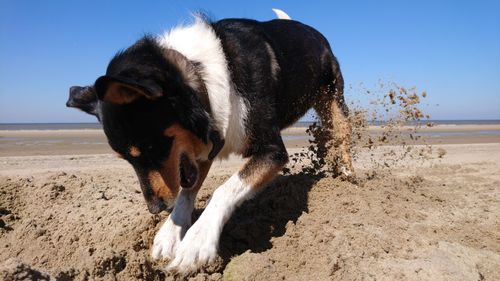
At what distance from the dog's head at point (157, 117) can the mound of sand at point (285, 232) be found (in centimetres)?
62

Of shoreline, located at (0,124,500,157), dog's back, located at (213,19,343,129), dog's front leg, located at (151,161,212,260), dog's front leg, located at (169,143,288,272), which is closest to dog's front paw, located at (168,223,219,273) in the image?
dog's front leg, located at (169,143,288,272)

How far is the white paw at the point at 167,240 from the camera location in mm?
3365

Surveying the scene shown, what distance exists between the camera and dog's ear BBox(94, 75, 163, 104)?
284 centimetres

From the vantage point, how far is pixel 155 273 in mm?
3139

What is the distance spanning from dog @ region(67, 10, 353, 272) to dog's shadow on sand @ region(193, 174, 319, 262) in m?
0.25

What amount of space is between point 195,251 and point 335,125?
3153 mm

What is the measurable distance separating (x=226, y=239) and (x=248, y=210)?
650mm

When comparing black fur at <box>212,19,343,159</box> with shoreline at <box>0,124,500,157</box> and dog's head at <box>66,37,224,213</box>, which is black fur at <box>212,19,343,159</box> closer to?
dog's head at <box>66,37,224,213</box>

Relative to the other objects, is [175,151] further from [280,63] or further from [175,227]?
[280,63]

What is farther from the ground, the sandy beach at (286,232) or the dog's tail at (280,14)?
the dog's tail at (280,14)

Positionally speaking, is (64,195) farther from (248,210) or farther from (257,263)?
(257,263)

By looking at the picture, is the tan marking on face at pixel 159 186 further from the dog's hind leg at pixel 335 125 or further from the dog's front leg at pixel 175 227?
the dog's hind leg at pixel 335 125

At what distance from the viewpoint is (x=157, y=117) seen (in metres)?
3.24

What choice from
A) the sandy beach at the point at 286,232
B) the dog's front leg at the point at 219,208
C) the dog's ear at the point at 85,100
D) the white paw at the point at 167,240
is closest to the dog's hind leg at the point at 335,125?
the sandy beach at the point at 286,232
